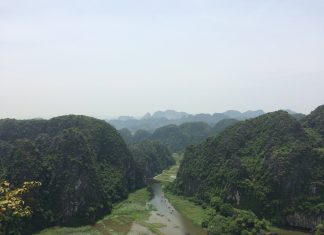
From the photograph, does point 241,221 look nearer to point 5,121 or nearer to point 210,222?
point 210,222

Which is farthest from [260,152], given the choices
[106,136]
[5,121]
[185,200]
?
[5,121]

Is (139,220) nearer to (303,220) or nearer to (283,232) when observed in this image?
(283,232)

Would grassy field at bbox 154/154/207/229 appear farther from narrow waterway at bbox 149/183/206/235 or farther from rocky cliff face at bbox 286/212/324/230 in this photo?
rocky cliff face at bbox 286/212/324/230

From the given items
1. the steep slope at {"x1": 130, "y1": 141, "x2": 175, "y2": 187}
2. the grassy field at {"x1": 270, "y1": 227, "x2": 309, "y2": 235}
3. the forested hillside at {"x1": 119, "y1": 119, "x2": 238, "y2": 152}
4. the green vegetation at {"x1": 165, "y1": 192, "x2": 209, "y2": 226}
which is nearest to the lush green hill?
the grassy field at {"x1": 270, "y1": 227, "x2": 309, "y2": 235}

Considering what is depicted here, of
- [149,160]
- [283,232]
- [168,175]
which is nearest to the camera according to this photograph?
[283,232]

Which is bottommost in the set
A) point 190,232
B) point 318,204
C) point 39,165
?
point 190,232

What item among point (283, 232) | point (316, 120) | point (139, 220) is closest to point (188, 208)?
point (139, 220)

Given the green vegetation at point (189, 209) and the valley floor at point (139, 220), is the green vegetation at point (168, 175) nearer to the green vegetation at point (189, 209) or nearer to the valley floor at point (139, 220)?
the green vegetation at point (189, 209)
